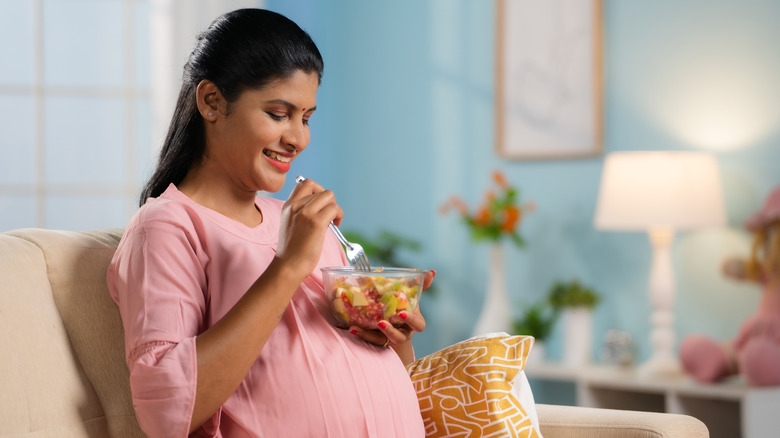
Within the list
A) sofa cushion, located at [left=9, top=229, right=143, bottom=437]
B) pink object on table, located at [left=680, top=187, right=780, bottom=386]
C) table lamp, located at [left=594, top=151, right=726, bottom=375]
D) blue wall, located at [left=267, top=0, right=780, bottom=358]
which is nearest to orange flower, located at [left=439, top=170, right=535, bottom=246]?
blue wall, located at [left=267, top=0, right=780, bottom=358]

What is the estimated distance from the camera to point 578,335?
3.45 m

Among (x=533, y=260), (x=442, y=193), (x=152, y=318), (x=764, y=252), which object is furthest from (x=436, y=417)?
(x=442, y=193)

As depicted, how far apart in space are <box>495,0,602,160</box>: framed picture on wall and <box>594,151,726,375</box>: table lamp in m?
0.46

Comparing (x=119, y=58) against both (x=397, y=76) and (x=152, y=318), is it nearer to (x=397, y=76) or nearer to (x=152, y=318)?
(x=397, y=76)

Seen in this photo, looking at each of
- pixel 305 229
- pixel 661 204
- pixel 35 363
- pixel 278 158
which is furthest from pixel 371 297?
pixel 661 204

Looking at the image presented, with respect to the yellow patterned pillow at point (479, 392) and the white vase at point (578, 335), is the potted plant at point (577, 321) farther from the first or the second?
the yellow patterned pillow at point (479, 392)

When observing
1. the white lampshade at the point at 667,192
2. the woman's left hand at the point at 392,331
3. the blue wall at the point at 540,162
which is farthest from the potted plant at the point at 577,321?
the woman's left hand at the point at 392,331

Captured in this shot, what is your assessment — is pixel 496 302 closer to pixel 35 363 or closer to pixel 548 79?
pixel 548 79

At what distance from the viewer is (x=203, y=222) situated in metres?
1.34

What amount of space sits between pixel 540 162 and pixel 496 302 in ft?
2.09

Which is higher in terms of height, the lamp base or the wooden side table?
the lamp base

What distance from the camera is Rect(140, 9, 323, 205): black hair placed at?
137 centimetres

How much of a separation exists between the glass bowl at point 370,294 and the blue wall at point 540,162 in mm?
2301

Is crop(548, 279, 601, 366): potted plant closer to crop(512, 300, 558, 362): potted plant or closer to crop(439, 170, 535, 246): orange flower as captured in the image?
crop(512, 300, 558, 362): potted plant
